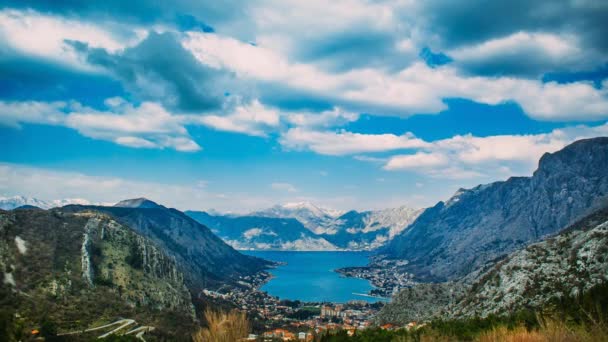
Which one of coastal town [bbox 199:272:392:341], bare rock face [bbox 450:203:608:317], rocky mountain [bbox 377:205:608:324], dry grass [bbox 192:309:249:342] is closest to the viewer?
dry grass [bbox 192:309:249:342]

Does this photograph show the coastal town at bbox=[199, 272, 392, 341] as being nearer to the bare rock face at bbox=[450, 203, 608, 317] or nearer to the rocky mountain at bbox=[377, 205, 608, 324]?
the rocky mountain at bbox=[377, 205, 608, 324]

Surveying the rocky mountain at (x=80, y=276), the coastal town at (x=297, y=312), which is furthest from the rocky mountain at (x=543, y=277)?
the coastal town at (x=297, y=312)

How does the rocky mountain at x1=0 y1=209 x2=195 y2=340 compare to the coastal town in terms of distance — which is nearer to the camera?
the rocky mountain at x1=0 y1=209 x2=195 y2=340

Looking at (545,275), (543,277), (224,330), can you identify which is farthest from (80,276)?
(545,275)

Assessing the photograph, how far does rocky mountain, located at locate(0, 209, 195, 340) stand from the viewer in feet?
214

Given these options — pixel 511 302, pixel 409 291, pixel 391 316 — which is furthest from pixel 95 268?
pixel 511 302

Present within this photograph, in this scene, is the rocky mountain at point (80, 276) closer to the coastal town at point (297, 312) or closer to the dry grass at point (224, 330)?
the coastal town at point (297, 312)

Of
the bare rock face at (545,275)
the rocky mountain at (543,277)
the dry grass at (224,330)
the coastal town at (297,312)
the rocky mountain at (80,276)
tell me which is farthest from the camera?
the coastal town at (297,312)

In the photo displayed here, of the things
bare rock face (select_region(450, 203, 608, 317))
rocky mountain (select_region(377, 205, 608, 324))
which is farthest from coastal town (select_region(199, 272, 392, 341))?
bare rock face (select_region(450, 203, 608, 317))

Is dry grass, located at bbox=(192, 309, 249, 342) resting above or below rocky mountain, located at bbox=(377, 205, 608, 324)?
above

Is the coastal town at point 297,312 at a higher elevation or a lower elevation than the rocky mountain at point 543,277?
lower

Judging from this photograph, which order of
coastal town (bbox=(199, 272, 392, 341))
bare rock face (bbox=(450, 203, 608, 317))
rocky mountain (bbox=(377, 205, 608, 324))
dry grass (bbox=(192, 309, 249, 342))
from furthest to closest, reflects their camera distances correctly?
coastal town (bbox=(199, 272, 392, 341)), bare rock face (bbox=(450, 203, 608, 317)), rocky mountain (bbox=(377, 205, 608, 324)), dry grass (bbox=(192, 309, 249, 342))

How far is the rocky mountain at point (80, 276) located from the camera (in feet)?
→ 214

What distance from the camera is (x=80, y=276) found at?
80.5 metres
